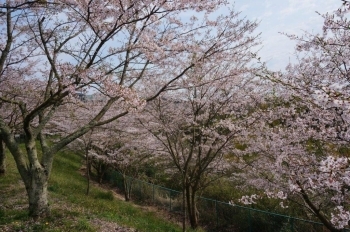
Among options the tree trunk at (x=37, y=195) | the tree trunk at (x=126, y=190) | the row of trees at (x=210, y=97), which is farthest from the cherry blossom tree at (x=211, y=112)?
the tree trunk at (x=126, y=190)

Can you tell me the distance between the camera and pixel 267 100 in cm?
1045

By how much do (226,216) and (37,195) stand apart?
8585 millimetres

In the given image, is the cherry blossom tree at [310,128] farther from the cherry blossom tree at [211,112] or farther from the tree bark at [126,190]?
the tree bark at [126,190]

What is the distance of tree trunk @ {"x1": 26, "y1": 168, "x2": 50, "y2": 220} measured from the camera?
7.77 metres

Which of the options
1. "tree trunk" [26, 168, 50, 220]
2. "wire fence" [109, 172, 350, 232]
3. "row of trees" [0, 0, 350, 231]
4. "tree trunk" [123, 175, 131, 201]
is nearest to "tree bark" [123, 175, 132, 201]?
"tree trunk" [123, 175, 131, 201]

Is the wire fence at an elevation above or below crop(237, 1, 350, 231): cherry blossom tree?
below

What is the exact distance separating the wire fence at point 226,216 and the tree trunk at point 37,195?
7562mm

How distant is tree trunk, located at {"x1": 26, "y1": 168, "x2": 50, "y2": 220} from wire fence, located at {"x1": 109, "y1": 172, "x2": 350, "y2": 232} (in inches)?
298

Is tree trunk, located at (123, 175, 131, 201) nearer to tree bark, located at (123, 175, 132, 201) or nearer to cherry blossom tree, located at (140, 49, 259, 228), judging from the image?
tree bark, located at (123, 175, 132, 201)

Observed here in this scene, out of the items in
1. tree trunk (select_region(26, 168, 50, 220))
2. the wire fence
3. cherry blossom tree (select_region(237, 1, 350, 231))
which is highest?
cherry blossom tree (select_region(237, 1, 350, 231))

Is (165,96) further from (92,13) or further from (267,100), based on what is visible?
(92,13)

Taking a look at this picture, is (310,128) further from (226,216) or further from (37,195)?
(226,216)

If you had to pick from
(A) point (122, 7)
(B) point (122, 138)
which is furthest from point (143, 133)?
(A) point (122, 7)

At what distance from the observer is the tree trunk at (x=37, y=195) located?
306 inches
